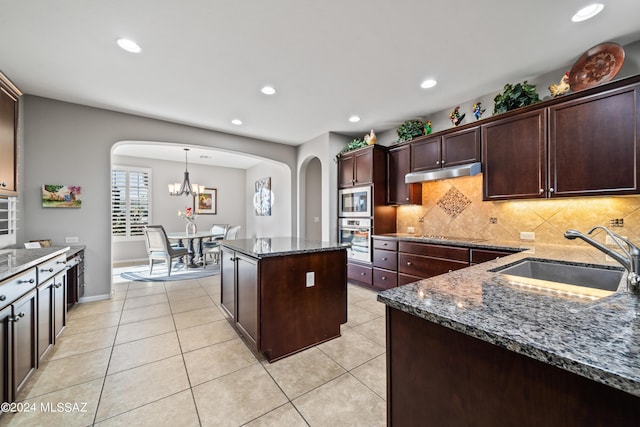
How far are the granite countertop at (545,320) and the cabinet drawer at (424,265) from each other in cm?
183

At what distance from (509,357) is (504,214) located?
3.02 meters

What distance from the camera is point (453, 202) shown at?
3.60 m

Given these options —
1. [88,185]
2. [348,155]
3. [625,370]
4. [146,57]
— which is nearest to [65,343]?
[88,185]

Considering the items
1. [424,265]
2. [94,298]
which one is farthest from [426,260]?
[94,298]

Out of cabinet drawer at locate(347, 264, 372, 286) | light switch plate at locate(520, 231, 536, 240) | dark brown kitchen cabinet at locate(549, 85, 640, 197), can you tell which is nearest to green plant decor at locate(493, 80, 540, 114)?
dark brown kitchen cabinet at locate(549, 85, 640, 197)

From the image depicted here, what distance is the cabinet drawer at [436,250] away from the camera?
288cm

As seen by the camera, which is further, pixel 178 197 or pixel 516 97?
pixel 178 197

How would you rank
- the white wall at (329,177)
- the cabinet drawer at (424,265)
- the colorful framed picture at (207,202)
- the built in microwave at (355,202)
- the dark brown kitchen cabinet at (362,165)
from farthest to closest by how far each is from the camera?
the colorful framed picture at (207,202)
the white wall at (329,177)
the built in microwave at (355,202)
the dark brown kitchen cabinet at (362,165)
the cabinet drawer at (424,265)

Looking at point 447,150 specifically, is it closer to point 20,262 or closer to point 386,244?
point 386,244

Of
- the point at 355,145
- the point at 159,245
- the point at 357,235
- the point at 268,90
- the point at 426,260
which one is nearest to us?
the point at 268,90

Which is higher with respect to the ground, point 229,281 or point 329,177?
point 329,177

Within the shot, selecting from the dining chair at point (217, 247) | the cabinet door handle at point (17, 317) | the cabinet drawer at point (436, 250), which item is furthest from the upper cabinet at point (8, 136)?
the cabinet drawer at point (436, 250)

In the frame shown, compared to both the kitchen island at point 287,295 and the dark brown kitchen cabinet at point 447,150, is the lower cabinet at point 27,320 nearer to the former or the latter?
the kitchen island at point 287,295

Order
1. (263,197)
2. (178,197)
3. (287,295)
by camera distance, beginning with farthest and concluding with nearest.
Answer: (263,197), (178,197), (287,295)
